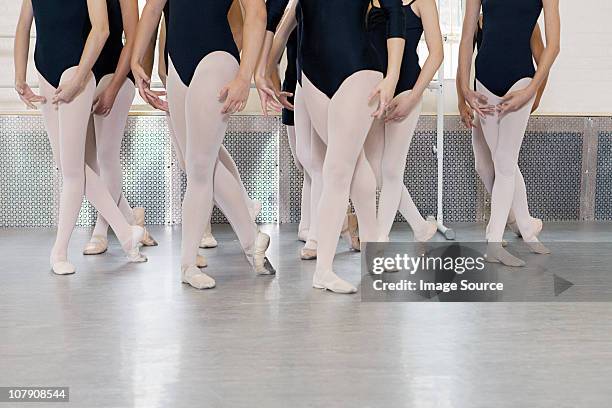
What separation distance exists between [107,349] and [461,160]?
13.2 feet

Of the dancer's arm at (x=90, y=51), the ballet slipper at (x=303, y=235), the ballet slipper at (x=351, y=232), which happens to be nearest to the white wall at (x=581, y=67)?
the ballet slipper at (x=303, y=235)

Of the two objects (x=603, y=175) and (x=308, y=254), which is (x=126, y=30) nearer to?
(x=308, y=254)

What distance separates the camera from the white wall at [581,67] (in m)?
6.46

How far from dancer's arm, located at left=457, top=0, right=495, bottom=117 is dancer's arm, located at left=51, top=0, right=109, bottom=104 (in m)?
1.64

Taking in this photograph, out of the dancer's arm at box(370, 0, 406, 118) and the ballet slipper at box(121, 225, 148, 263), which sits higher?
the dancer's arm at box(370, 0, 406, 118)

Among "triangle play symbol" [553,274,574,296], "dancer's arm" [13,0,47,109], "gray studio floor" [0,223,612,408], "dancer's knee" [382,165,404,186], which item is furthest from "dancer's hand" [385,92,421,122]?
"dancer's arm" [13,0,47,109]

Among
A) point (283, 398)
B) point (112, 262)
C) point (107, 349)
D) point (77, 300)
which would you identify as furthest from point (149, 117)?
point (283, 398)

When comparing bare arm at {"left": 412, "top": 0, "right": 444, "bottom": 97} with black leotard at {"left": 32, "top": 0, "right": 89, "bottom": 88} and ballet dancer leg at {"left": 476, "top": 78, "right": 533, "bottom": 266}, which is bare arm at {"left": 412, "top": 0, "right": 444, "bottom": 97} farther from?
black leotard at {"left": 32, "top": 0, "right": 89, "bottom": 88}

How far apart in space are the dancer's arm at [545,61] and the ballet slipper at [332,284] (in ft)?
3.82

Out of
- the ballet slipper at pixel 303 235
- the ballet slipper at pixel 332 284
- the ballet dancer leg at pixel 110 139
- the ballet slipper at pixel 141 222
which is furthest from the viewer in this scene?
the ballet slipper at pixel 303 235

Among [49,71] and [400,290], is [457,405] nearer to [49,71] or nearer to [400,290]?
[400,290]

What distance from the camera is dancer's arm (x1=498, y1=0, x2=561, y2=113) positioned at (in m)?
3.86

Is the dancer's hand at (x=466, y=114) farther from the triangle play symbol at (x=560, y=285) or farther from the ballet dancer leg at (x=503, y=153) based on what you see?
the triangle play symbol at (x=560, y=285)

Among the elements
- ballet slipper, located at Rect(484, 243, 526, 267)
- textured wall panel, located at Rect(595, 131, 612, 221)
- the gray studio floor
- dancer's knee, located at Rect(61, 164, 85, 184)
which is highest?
dancer's knee, located at Rect(61, 164, 85, 184)
